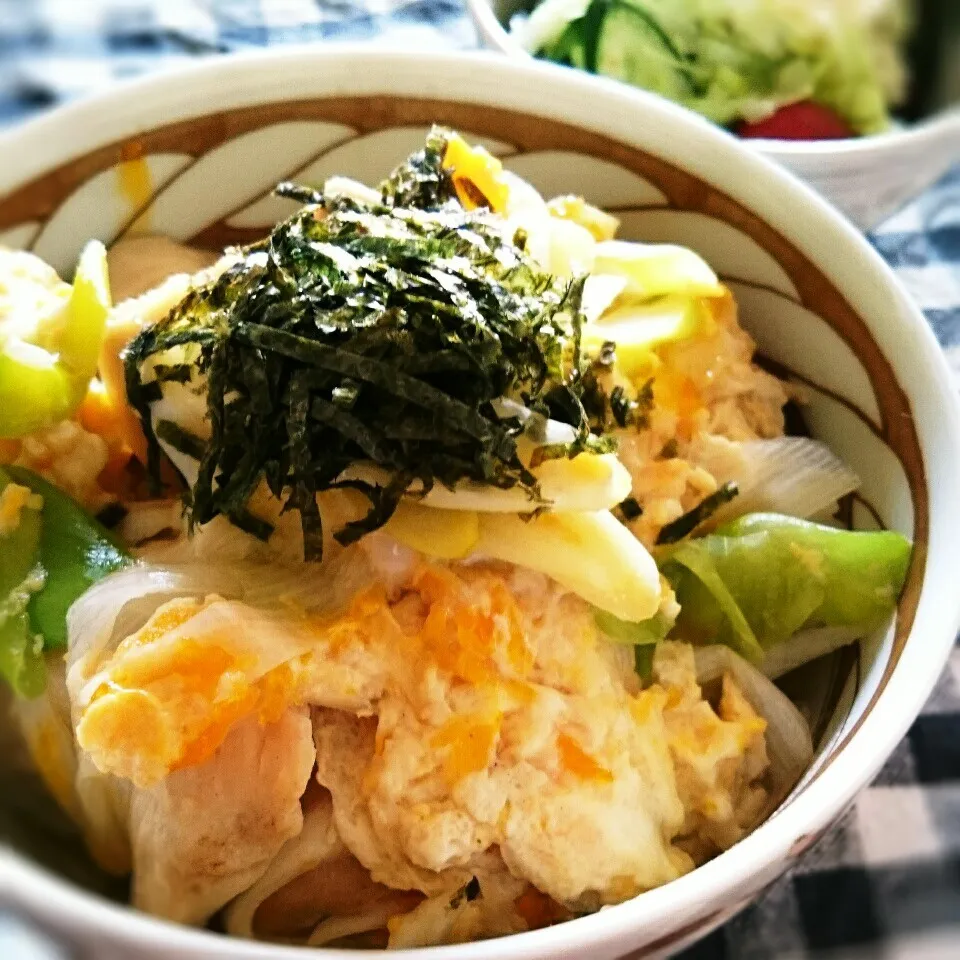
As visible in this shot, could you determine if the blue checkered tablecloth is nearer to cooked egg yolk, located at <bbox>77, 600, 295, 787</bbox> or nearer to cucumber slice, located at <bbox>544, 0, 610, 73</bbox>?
cooked egg yolk, located at <bbox>77, 600, 295, 787</bbox>

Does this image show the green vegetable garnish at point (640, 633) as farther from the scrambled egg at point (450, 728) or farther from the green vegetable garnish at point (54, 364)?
the green vegetable garnish at point (54, 364)

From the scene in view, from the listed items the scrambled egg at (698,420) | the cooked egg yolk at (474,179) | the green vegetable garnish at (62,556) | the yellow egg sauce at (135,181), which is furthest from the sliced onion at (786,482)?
the yellow egg sauce at (135,181)

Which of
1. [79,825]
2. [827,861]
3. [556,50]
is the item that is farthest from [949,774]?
[556,50]

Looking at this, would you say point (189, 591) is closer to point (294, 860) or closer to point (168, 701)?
point (168, 701)

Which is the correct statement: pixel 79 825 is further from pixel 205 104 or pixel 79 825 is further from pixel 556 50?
pixel 556 50

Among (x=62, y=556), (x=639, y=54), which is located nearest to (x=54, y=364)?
(x=62, y=556)
